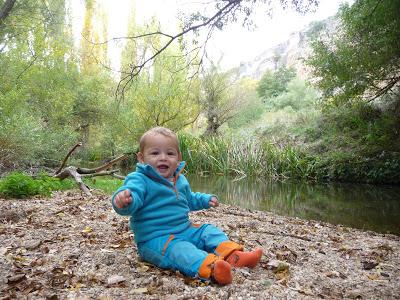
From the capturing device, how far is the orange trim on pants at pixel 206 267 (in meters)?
2.24

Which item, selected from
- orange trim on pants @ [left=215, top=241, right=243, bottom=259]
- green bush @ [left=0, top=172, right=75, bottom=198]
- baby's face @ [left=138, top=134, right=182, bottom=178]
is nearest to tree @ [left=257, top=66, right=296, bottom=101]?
green bush @ [left=0, top=172, right=75, bottom=198]

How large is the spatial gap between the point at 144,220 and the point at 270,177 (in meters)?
11.6

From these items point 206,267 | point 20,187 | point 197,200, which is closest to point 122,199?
point 206,267

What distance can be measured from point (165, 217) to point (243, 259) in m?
0.62

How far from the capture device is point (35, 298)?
6.36 feet

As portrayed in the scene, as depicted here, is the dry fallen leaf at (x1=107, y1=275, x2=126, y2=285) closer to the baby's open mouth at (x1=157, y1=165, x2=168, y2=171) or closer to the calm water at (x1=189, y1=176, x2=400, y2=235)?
the baby's open mouth at (x1=157, y1=165, x2=168, y2=171)

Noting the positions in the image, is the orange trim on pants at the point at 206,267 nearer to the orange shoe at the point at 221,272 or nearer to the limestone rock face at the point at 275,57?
the orange shoe at the point at 221,272

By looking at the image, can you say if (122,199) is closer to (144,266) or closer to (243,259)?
(144,266)

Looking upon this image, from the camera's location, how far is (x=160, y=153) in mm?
2688

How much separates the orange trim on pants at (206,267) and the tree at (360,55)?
21.7 feet

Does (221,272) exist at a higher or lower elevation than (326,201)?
higher

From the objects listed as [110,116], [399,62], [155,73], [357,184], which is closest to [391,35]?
[399,62]

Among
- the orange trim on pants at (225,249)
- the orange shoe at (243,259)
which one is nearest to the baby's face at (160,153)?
the orange trim on pants at (225,249)

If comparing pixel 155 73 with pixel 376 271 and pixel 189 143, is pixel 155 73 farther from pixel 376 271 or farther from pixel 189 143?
pixel 376 271
